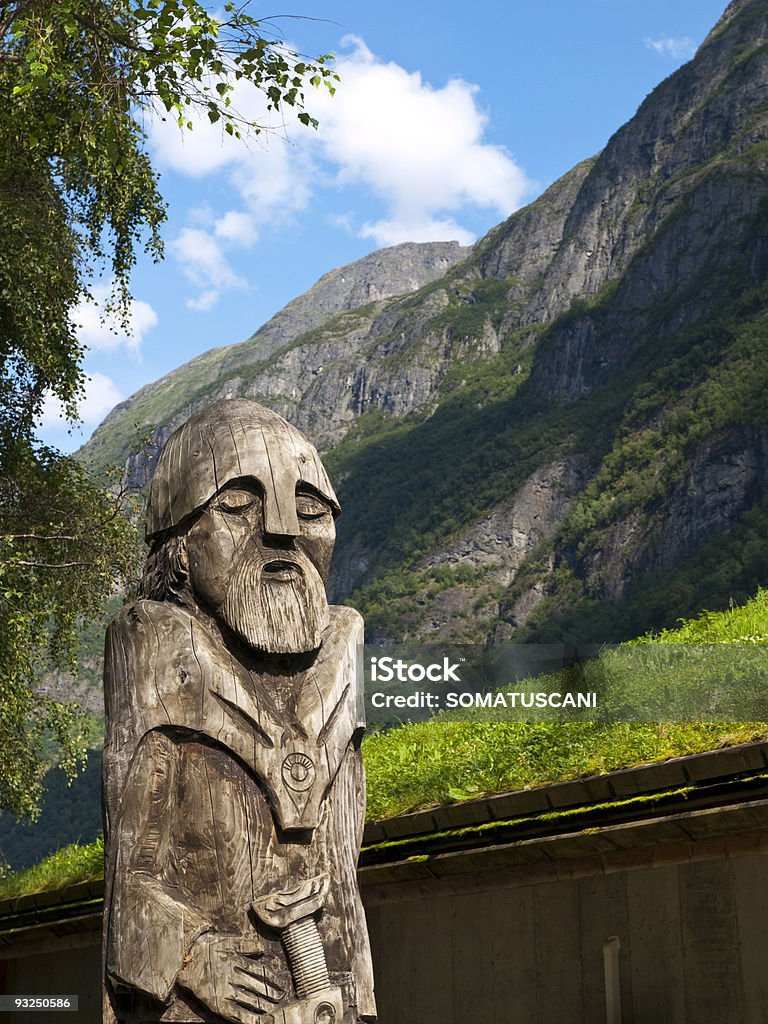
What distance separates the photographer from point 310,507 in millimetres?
4785

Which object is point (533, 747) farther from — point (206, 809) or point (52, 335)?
point (52, 335)

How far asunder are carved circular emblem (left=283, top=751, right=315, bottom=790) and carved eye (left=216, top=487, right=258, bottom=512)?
929 millimetres

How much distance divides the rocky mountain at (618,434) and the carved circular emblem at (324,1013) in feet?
279

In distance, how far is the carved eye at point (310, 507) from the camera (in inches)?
187

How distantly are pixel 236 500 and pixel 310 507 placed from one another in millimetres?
305

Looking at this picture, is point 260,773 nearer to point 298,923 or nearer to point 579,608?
point 298,923

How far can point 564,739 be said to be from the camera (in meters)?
7.12

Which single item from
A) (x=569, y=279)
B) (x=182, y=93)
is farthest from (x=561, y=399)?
(x=182, y=93)

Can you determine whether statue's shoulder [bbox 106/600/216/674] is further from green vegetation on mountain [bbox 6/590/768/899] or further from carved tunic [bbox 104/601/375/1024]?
green vegetation on mountain [bbox 6/590/768/899]

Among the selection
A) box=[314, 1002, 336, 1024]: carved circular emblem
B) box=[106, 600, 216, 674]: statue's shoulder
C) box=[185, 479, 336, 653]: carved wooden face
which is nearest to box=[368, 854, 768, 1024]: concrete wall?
box=[314, 1002, 336, 1024]: carved circular emblem

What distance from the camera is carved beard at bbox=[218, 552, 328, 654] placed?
175 inches

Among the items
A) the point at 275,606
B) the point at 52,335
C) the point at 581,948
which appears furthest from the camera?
the point at 52,335

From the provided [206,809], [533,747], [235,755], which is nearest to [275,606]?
[235,755]

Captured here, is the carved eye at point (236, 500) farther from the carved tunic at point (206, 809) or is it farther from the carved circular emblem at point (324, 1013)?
the carved circular emblem at point (324, 1013)
